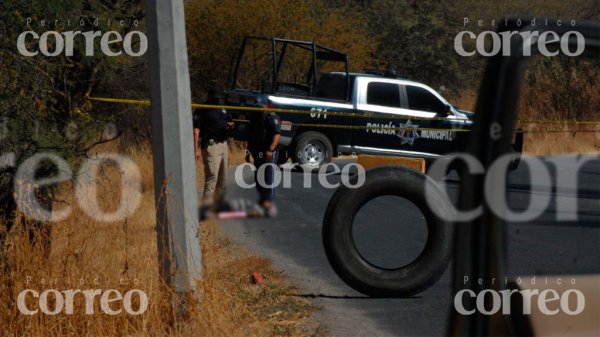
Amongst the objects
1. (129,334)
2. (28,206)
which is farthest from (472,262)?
(28,206)

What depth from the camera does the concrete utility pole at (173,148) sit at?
6.79m

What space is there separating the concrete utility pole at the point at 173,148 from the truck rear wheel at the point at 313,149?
11.0 metres

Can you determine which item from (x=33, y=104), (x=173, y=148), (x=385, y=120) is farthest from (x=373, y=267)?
(x=385, y=120)

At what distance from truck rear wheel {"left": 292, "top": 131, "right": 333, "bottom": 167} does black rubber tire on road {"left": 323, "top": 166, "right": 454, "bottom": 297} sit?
11826mm

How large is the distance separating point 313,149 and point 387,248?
668 cm

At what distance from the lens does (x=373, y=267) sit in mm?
6078

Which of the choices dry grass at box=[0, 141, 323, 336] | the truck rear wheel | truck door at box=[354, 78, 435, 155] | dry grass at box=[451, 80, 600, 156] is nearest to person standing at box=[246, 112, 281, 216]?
dry grass at box=[0, 141, 323, 336]

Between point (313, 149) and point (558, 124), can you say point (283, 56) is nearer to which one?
point (313, 149)

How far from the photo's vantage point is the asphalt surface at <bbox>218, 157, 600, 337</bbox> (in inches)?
135

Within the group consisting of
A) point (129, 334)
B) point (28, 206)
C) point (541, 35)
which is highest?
point (541, 35)

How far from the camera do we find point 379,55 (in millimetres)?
37156

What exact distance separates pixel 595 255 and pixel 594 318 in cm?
26

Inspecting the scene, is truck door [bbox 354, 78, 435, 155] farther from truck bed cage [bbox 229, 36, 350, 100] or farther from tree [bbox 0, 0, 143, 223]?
tree [bbox 0, 0, 143, 223]

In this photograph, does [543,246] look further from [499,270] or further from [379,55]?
[379,55]
